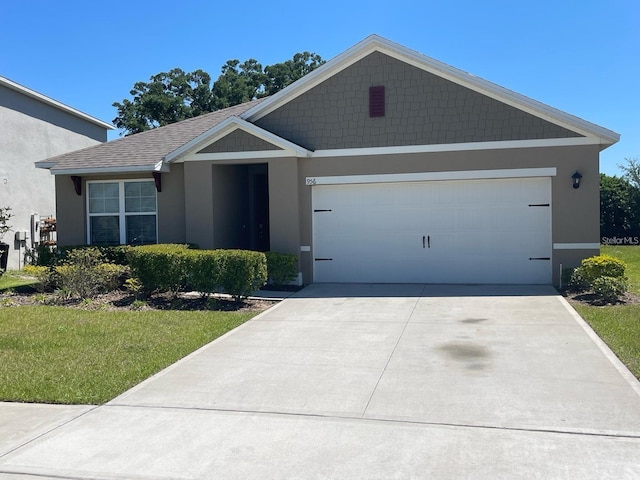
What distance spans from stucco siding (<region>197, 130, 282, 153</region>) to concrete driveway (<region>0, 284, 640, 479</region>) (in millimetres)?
5888

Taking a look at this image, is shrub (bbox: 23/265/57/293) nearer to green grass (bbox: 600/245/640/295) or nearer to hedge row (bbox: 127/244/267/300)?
hedge row (bbox: 127/244/267/300)

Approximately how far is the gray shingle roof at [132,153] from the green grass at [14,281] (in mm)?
2996

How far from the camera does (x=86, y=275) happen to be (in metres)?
12.3

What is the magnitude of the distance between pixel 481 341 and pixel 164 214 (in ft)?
30.6

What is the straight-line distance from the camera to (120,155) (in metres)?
15.4

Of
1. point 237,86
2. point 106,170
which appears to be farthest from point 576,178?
point 237,86

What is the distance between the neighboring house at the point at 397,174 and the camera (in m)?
13.0

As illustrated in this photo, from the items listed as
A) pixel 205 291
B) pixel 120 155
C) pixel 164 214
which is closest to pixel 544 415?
pixel 205 291

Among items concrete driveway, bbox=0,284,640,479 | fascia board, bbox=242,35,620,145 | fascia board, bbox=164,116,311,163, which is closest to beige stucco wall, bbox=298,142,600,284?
fascia board, bbox=242,35,620,145

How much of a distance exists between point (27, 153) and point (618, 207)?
958 inches

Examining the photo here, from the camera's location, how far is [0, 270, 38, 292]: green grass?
1455cm

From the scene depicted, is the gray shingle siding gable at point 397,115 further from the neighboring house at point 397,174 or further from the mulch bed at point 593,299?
the mulch bed at point 593,299

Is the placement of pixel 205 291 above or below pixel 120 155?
below

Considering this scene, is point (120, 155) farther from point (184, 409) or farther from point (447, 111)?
point (184, 409)
